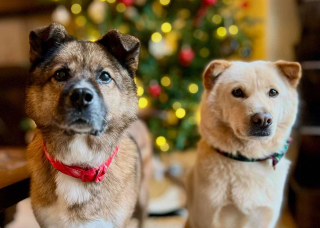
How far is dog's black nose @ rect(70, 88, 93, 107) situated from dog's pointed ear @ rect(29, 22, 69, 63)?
0.89 feet

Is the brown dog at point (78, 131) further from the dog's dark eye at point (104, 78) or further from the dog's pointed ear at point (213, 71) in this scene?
the dog's pointed ear at point (213, 71)

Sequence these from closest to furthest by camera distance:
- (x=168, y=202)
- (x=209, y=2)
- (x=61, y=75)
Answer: (x=61, y=75), (x=168, y=202), (x=209, y=2)

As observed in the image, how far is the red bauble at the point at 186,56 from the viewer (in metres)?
2.63

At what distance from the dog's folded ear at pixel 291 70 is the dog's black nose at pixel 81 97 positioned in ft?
2.75

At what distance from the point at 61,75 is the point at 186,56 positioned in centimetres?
167

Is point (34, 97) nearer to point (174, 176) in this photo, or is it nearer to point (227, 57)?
point (174, 176)

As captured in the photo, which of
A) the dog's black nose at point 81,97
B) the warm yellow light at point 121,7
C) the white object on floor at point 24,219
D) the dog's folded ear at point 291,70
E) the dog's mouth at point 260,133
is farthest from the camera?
the warm yellow light at point 121,7

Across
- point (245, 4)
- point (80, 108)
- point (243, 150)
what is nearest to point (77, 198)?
point (80, 108)

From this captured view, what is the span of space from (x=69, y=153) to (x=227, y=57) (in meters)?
2.08

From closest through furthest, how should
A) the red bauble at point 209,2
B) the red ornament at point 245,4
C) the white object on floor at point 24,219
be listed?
the white object on floor at point 24,219
the red bauble at point 209,2
the red ornament at point 245,4

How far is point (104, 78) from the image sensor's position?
1161 mm

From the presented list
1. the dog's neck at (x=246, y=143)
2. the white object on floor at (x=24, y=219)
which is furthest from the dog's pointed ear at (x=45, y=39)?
the white object on floor at (x=24, y=219)

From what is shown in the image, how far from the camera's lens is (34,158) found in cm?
126

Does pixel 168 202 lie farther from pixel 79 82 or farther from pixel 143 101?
pixel 79 82
